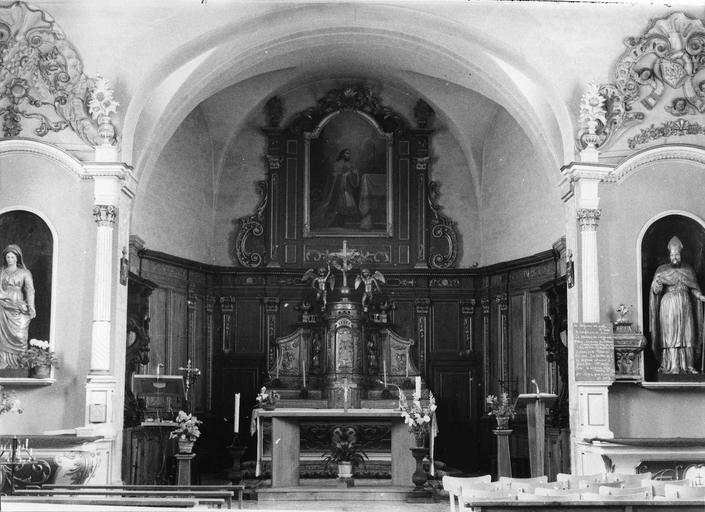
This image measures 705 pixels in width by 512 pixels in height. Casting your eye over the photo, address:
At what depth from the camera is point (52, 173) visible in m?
12.4

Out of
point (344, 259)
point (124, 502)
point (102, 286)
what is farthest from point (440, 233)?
point (124, 502)

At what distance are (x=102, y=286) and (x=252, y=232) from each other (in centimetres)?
589

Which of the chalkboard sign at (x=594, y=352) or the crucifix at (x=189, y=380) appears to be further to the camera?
the crucifix at (x=189, y=380)

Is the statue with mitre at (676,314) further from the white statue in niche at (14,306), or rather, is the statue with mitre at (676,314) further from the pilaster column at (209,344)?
the pilaster column at (209,344)

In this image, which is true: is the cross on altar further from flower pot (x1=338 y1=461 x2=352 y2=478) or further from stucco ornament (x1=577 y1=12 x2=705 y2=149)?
stucco ornament (x1=577 y1=12 x2=705 y2=149)

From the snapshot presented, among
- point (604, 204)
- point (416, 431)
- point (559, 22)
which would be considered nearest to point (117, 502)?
point (416, 431)

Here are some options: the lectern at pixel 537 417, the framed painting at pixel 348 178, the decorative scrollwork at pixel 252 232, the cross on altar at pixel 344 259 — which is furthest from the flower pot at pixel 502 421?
the decorative scrollwork at pixel 252 232

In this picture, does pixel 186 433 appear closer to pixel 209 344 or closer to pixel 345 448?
pixel 345 448

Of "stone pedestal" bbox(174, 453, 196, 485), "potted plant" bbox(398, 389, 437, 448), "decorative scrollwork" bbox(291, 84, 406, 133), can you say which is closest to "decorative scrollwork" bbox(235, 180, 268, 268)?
"decorative scrollwork" bbox(291, 84, 406, 133)

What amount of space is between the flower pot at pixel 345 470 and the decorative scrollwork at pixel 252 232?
5.13 metres

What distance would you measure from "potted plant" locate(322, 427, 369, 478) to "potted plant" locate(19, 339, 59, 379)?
4.00 meters

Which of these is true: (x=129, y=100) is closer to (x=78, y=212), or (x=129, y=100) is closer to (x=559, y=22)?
(x=78, y=212)

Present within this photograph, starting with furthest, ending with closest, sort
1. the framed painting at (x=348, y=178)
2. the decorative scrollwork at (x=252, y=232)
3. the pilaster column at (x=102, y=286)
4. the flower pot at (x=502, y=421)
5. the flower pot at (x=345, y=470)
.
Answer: the framed painting at (x=348, y=178)
the decorative scrollwork at (x=252, y=232)
the flower pot at (x=345, y=470)
the flower pot at (x=502, y=421)
the pilaster column at (x=102, y=286)

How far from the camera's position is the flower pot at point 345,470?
13531mm
